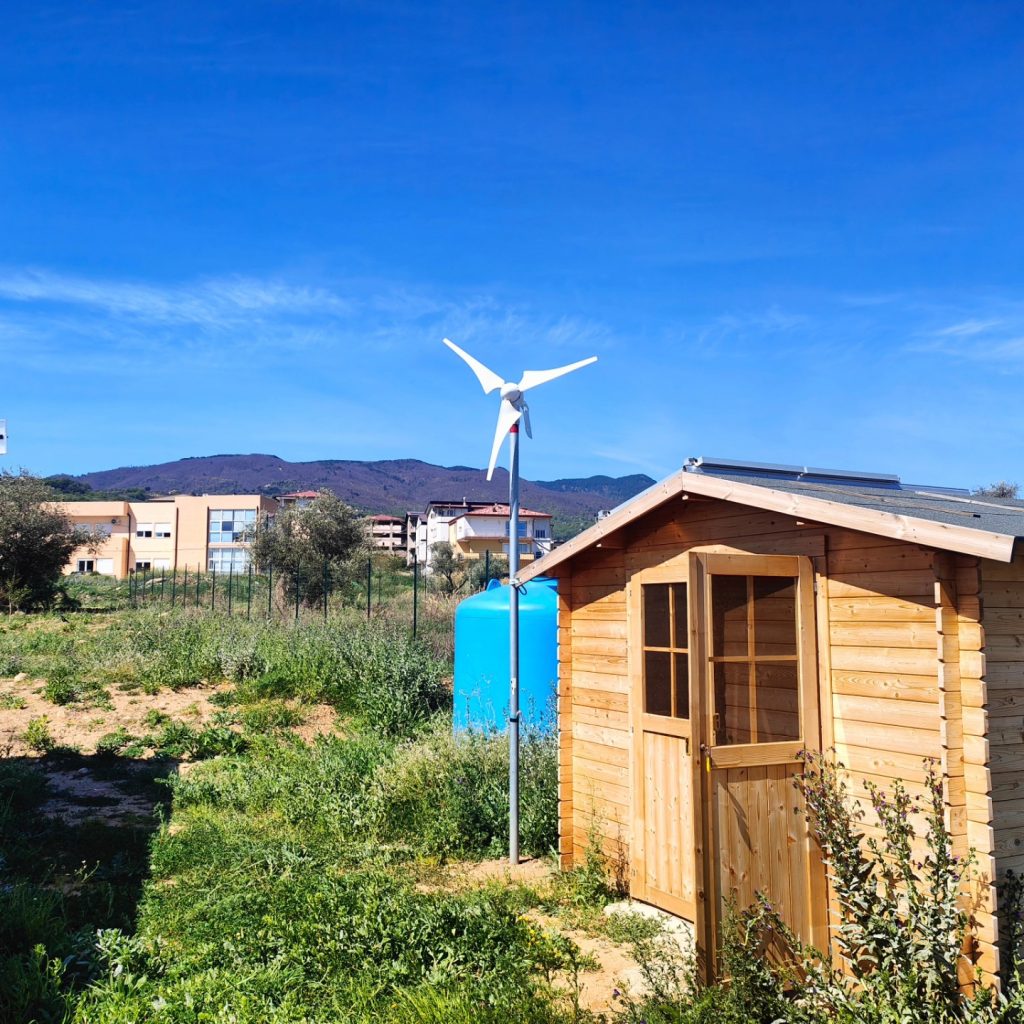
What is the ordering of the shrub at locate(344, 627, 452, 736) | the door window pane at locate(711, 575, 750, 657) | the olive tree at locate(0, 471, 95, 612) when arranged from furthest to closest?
1. the olive tree at locate(0, 471, 95, 612)
2. the shrub at locate(344, 627, 452, 736)
3. the door window pane at locate(711, 575, 750, 657)

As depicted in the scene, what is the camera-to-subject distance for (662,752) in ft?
19.6

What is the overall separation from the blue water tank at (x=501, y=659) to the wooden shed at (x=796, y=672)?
3.71 m

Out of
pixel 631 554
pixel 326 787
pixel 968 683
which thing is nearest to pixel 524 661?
pixel 326 787

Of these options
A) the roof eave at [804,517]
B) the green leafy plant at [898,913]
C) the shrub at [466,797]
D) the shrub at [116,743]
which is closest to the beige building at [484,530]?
the shrub at [116,743]

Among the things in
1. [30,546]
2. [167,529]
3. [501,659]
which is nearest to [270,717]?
[501,659]

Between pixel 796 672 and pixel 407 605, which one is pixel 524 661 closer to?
pixel 796 672

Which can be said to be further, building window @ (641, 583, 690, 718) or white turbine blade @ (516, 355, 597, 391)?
white turbine blade @ (516, 355, 597, 391)

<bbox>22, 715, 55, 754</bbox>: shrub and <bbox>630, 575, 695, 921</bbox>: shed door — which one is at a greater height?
<bbox>630, 575, 695, 921</bbox>: shed door

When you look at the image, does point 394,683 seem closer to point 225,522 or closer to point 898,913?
point 898,913

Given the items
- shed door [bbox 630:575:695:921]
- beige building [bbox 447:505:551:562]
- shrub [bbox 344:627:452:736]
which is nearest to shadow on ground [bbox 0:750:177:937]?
shrub [bbox 344:627:452:736]

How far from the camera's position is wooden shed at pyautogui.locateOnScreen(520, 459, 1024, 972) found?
442 cm

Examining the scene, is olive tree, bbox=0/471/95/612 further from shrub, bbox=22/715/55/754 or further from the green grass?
shrub, bbox=22/715/55/754

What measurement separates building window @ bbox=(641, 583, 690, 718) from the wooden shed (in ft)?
0.04

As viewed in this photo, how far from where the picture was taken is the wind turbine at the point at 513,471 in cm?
745
